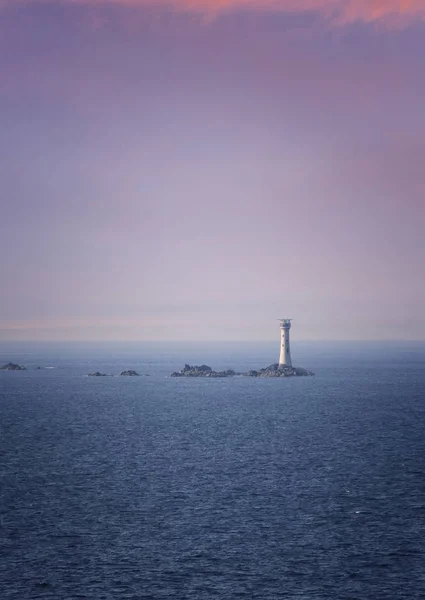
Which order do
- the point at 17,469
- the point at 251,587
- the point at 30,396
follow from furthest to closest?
the point at 30,396 → the point at 17,469 → the point at 251,587

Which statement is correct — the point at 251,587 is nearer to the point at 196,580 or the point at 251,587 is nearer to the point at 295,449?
the point at 196,580

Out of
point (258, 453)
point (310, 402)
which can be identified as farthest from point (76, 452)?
point (310, 402)

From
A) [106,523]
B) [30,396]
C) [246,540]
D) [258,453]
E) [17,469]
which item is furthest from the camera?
[30,396]

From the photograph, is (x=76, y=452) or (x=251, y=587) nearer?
(x=251, y=587)

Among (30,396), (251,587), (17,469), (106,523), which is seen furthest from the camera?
(30,396)

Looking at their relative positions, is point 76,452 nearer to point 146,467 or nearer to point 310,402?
point 146,467

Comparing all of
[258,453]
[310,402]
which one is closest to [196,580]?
[258,453]
